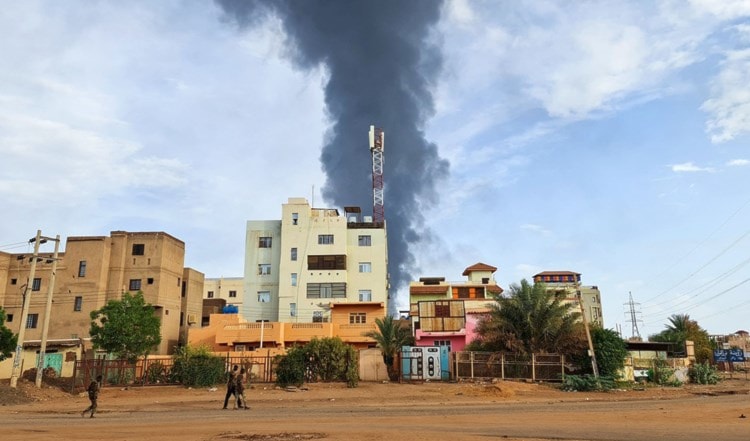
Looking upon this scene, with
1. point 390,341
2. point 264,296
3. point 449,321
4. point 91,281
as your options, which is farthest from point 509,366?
point 91,281

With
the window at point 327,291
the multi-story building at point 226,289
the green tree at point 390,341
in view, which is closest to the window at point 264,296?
the window at point 327,291

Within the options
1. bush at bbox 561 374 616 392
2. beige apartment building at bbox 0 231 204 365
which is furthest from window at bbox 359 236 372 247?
bush at bbox 561 374 616 392

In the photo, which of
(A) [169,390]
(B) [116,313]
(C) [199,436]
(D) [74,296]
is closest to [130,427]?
(C) [199,436]

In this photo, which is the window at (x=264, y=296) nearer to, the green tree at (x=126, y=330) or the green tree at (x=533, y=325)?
the green tree at (x=126, y=330)

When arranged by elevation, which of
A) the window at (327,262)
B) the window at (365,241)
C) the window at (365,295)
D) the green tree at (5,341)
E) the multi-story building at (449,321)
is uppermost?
the window at (365,241)

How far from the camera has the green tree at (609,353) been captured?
35.2m

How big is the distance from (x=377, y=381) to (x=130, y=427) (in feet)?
71.3

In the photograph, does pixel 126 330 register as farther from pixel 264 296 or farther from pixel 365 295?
pixel 365 295

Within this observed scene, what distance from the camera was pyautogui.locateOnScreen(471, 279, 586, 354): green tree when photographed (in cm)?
3672

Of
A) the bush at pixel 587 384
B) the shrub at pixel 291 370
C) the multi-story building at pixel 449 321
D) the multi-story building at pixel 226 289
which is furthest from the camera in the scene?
the multi-story building at pixel 226 289

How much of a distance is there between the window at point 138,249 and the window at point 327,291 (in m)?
18.1

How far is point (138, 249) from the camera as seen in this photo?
206 feet

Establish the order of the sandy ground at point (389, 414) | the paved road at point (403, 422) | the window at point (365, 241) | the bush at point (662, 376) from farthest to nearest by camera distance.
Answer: the window at point (365, 241), the bush at point (662, 376), the sandy ground at point (389, 414), the paved road at point (403, 422)

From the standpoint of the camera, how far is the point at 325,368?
36.2 meters
